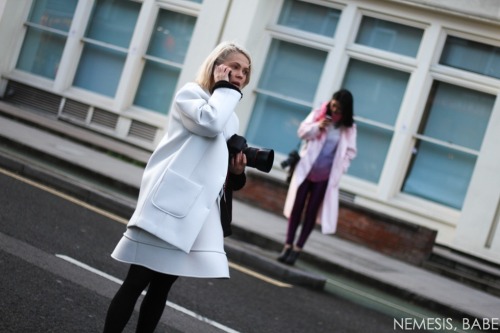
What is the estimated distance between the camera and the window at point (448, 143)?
15.3 metres

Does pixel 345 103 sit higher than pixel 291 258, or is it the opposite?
pixel 345 103

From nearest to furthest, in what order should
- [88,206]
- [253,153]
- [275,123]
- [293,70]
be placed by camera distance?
1. [253,153]
2. [88,206]
3. [293,70]
4. [275,123]

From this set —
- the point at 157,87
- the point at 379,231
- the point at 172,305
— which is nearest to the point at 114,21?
the point at 157,87

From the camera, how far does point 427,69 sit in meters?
15.6

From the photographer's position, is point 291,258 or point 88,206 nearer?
point 291,258

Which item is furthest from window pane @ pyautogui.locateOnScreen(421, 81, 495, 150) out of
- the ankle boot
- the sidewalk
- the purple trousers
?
the ankle boot

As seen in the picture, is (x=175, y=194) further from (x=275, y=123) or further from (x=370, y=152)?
(x=275, y=123)

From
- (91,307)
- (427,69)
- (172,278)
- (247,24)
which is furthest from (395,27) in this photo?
(172,278)

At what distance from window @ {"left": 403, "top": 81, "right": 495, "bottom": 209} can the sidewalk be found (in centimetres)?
223

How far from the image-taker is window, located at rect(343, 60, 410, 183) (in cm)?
1603

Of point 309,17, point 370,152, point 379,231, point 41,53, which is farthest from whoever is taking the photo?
point 41,53

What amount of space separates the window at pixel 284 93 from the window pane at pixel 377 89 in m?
0.72

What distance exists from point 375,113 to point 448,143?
1404 millimetres

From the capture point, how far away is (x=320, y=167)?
10406 millimetres
